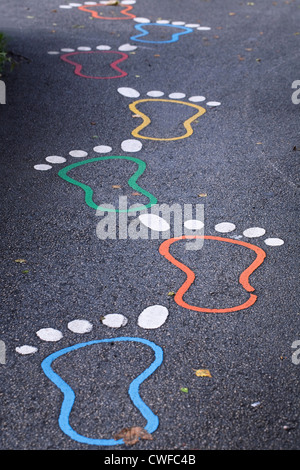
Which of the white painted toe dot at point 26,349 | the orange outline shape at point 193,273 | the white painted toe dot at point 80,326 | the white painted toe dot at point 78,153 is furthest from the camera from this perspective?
the white painted toe dot at point 78,153

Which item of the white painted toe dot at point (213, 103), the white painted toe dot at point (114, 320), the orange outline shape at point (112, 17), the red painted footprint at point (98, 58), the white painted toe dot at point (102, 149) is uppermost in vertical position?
the orange outline shape at point (112, 17)

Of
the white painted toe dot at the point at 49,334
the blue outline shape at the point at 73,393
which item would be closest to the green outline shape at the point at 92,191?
the white painted toe dot at the point at 49,334

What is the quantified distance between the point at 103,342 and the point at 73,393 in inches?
13.2

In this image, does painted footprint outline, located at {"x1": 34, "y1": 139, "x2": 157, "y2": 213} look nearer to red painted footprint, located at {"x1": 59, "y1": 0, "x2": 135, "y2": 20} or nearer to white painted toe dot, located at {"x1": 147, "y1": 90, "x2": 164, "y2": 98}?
white painted toe dot, located at {"x1": 147, "y1": 90, "x2": 164, "y2": 98}

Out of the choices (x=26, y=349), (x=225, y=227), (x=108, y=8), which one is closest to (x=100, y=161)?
(x=225, y=227)

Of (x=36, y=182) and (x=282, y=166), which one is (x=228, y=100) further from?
(x=36, y=182)

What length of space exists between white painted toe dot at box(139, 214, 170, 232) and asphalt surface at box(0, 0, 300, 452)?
0.16 metres

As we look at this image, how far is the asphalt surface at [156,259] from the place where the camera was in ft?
7.52

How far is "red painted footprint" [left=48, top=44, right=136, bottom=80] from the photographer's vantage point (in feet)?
20.4

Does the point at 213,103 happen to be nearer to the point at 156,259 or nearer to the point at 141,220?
the point at 141,220

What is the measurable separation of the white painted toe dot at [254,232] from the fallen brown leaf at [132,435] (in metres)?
1.64

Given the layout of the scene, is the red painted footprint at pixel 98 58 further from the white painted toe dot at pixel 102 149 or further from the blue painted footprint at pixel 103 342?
the blue painted footprint at pixel 103 342

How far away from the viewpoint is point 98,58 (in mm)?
6707

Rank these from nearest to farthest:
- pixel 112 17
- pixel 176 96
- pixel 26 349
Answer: pixel 26 349, pixel 176 96, pixel 112 17
